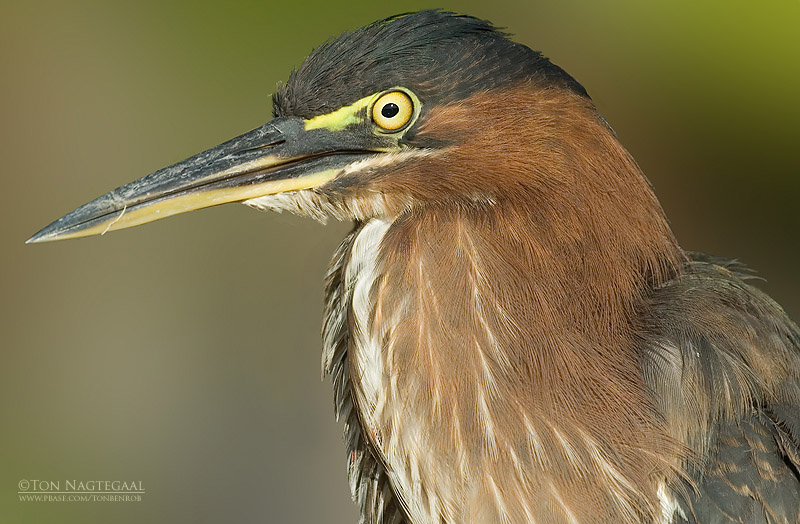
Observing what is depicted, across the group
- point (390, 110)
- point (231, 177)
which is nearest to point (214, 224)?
point (231, 177)

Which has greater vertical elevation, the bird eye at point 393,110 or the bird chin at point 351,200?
the bird eye at point 393,110

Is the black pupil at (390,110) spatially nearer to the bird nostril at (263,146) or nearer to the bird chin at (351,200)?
the bird chin at (351,200)

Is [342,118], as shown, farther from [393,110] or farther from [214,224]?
[214,224]

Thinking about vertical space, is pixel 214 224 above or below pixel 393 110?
below

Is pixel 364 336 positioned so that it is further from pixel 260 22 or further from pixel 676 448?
pixel 260 22

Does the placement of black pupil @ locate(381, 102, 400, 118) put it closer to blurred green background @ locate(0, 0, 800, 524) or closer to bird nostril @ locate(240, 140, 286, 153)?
bird nostril @ locate(240, 140, 286, 153)

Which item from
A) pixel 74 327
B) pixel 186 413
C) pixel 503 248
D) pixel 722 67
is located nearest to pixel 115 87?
pixel 74 327

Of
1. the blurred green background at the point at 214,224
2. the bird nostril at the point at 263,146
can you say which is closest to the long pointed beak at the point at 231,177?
the bird nostril at the point at 263,146

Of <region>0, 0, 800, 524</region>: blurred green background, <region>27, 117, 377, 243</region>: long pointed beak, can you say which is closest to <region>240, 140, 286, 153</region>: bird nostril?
<region>27, 117, 377, 243</region>: long pointed beak

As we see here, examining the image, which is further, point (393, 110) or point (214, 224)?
point (214, 224)
